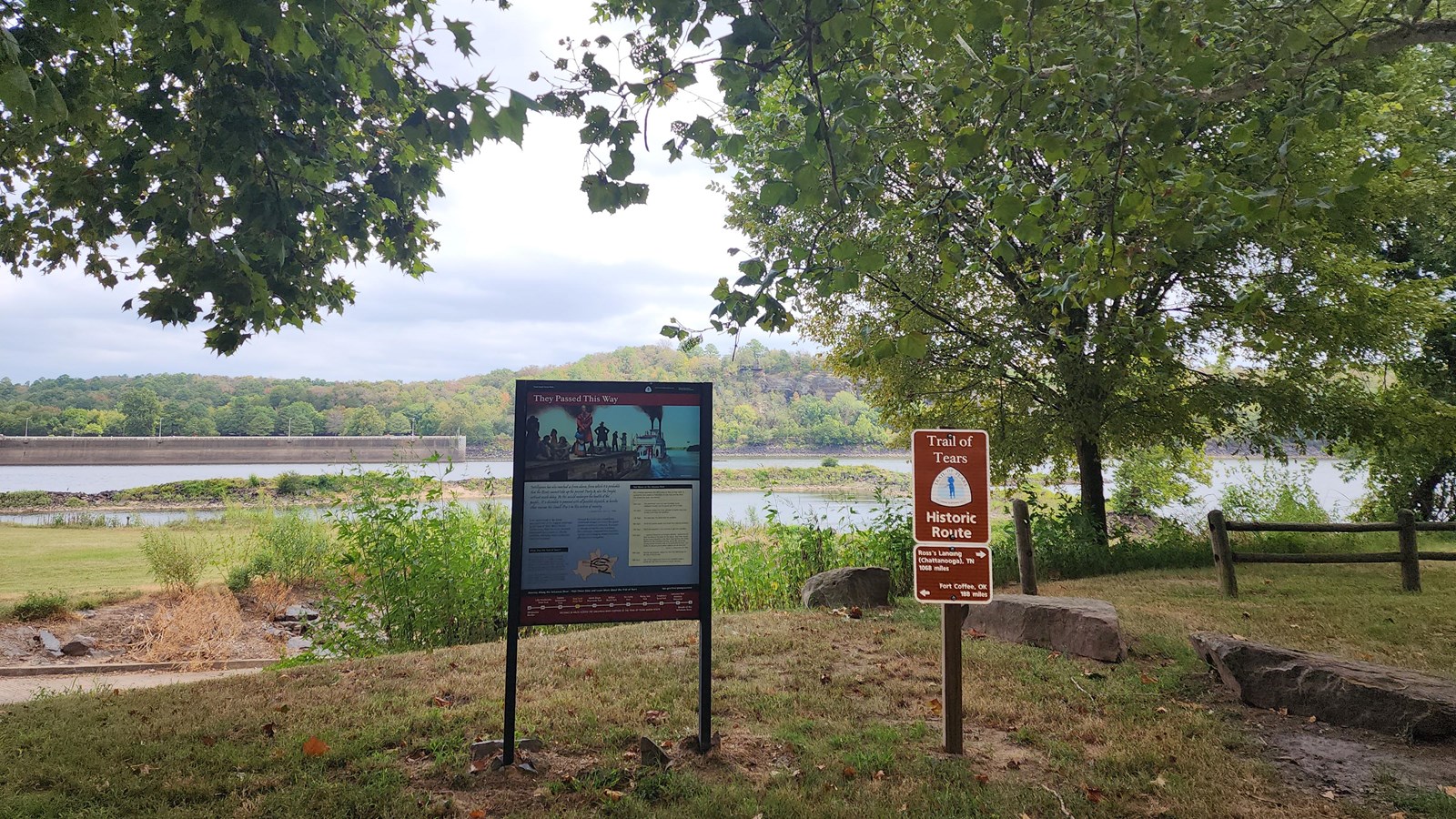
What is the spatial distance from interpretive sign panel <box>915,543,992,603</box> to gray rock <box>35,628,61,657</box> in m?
10.9

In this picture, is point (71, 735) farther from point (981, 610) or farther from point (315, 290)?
point (981, 610)

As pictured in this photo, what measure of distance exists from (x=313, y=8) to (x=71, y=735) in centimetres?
441

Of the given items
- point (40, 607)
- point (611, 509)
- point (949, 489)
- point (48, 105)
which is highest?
point (48, 105)

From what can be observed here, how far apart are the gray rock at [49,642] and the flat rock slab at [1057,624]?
37.0 feet

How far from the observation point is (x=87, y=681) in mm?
7312

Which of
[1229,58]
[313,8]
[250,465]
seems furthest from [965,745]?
[250,465]

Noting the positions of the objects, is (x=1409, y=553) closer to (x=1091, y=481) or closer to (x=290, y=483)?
(x=1091, y=481)

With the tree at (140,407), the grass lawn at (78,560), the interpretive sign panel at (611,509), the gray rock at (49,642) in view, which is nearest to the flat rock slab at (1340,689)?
the interpretive sign panel at (611,509)

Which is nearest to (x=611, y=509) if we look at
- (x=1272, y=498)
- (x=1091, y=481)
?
(x=1091, y=481)

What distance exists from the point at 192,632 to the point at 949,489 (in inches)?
399

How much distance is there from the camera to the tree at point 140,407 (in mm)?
32406

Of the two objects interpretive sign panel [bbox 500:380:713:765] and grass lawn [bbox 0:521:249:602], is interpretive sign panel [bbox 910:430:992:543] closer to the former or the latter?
interpretive sign panel [bbox 500:380:713:765]

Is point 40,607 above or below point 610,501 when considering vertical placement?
below

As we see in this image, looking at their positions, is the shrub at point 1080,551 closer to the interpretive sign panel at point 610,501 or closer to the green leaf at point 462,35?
the interpretive sign panel at point 610,501
